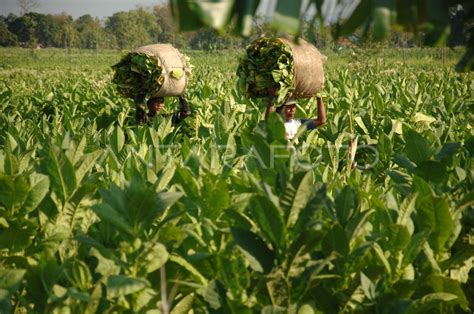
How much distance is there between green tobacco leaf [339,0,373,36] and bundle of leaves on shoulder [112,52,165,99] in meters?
4.44

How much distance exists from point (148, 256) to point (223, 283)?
0.23 m

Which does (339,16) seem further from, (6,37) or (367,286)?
(6,37)

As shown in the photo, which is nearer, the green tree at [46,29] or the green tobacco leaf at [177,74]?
the green tobacco leaf at [177,74]

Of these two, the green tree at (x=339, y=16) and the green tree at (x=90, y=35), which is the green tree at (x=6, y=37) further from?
the green tree at (x=339, y=16)

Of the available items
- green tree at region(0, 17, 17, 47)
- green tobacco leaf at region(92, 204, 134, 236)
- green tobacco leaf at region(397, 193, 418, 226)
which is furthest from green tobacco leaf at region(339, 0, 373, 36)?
green tree at region(0, 17, 17, 47)

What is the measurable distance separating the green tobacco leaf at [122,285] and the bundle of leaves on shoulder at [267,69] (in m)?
2.66

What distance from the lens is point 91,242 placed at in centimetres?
156

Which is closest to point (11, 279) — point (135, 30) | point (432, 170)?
point (432, 170)

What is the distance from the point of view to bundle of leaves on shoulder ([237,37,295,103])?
3893mm

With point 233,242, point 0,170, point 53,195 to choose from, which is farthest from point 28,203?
point 233,242

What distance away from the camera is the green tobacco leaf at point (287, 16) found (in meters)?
0.92

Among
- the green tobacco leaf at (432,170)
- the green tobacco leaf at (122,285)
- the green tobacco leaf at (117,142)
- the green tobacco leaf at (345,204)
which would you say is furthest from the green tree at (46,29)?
the green tobacco leaf at (122,285)

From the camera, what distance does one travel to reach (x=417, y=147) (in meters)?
2.28

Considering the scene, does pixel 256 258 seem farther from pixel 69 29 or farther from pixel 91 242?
pixel 69 29
